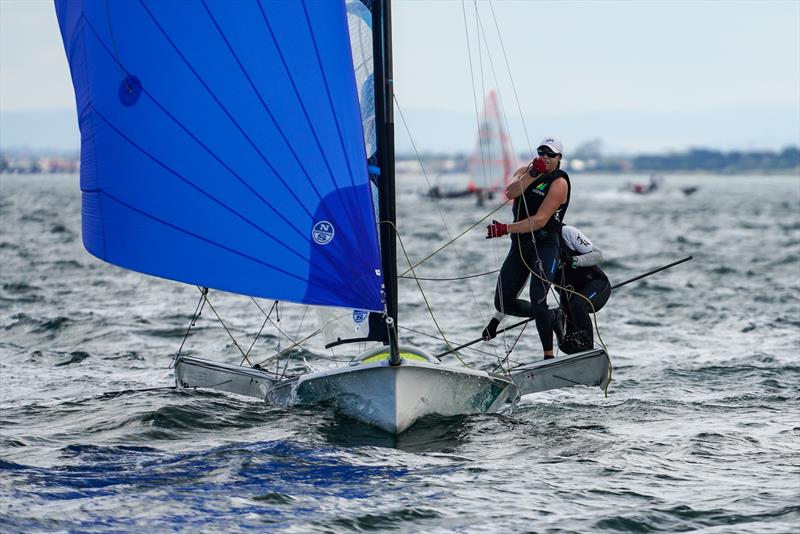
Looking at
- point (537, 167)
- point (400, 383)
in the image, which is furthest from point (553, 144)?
point (400, 383)

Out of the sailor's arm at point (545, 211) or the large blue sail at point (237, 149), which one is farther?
the sailor's arm at point (545, 211)

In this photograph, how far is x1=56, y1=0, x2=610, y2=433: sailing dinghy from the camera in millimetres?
7863

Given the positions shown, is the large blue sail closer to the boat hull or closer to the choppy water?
the boat hull

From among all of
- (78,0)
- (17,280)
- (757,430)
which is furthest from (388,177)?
(17,280)

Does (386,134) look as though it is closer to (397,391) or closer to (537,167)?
(537,167)

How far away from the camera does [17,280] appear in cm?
1988

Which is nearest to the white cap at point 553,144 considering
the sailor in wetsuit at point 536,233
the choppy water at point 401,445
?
the sailor in wetsuit at point 536,233

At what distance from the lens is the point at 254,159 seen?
796 cm

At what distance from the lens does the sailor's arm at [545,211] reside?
8852 millimetres

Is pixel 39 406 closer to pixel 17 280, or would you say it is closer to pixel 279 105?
pixel 279 105

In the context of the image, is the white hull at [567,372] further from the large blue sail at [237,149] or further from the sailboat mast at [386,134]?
the large blue sail at [237,149]

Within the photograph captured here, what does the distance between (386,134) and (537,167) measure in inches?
52.9

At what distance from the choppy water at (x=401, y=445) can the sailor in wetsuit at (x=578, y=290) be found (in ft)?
2.05

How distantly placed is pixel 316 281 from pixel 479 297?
38.5ft
